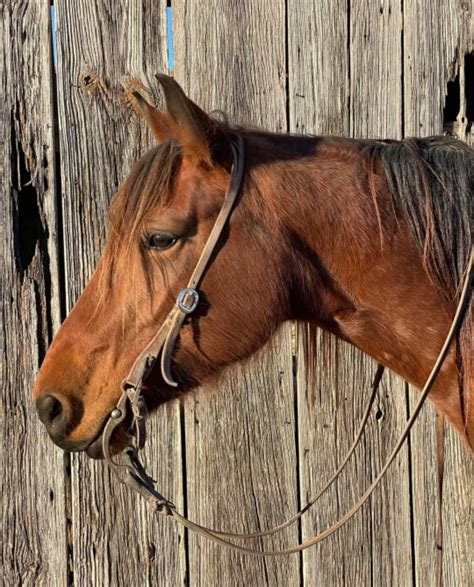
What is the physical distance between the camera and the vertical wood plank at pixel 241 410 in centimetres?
239

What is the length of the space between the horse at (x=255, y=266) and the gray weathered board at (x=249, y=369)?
2.15ft

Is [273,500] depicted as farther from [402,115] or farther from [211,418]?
[402,115]

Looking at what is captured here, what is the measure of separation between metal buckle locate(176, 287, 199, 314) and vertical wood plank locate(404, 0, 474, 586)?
1230mm

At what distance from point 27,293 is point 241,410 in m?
0.93

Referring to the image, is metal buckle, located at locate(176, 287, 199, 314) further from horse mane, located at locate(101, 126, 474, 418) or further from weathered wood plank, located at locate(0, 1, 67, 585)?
weathered wood plank, located at locate(0, 1, 67, 585)

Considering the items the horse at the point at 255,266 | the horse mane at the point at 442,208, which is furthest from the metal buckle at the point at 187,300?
the horse mane at the point at 442,208

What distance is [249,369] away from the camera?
7.52ft

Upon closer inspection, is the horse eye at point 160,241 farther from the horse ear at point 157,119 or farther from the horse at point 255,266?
the horse ear at point 157,119

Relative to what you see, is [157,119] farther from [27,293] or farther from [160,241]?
[27,293]

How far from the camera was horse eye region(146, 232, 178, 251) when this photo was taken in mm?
1651

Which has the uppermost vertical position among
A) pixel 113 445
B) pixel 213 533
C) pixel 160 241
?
pixel 160 241

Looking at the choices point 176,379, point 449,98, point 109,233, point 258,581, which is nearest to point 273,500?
point 258,581

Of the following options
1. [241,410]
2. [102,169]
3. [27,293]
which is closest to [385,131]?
[102,169]

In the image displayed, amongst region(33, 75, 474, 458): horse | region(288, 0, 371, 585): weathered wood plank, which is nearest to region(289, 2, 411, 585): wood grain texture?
region(288, 0, 371, 585): weathered wood plank
